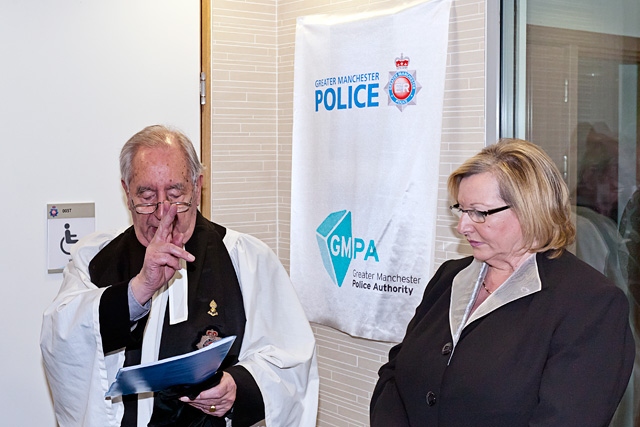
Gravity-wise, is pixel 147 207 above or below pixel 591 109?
below

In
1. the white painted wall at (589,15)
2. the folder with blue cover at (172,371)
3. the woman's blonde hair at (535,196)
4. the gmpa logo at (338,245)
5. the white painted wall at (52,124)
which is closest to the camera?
the folder with blue cover at (172,371)

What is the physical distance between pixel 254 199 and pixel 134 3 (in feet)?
3.24

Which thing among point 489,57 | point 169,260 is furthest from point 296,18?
point 169,260

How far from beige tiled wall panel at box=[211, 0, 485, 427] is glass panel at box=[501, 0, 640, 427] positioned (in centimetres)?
68

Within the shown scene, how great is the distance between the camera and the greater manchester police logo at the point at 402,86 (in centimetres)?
288

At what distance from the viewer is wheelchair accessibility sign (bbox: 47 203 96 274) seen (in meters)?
2.93

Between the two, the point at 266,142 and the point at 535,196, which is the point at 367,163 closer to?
the point at 266,142

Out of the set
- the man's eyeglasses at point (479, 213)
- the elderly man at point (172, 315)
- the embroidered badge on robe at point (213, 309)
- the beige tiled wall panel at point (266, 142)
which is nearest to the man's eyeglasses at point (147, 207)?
the elderly man at point (172, 315)

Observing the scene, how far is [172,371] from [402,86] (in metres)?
1.54

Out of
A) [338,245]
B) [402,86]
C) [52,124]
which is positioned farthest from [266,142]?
[52,124]

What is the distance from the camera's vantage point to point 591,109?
2.42 metres

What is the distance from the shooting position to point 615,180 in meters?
2.38

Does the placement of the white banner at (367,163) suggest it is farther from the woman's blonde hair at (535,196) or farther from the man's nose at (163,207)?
the man's nose at (163,207)

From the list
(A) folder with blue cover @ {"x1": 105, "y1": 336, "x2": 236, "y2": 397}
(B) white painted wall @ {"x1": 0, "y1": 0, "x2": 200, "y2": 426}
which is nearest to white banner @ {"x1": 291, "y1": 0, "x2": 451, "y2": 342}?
(B) white painted wall @ {"x1": 0, "y1": 0, "x2": 200, "y2": 426}
